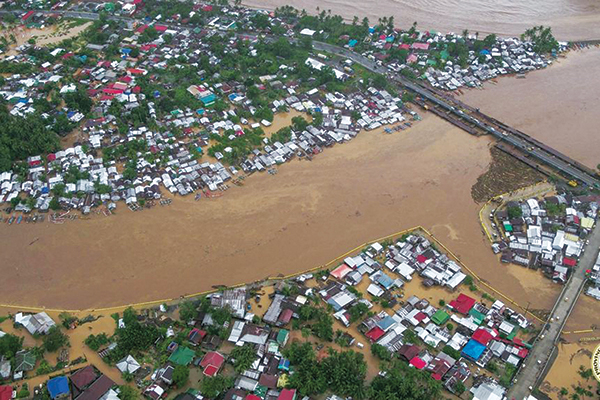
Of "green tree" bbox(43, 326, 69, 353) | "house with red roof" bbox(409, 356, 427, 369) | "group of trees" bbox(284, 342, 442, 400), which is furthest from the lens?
"green tree" bbox(43, 326, 69, 353)

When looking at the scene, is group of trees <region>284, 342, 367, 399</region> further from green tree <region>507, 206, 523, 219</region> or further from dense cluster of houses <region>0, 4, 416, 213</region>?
green tree <region>507, 206, 523, 219</region>

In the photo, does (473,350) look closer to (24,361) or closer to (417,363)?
(417,363)

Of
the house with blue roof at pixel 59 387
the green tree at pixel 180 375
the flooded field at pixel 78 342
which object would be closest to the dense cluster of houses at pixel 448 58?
the green tree at pixel 180 375

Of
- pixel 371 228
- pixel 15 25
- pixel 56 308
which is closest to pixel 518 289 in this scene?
pixel 371 228

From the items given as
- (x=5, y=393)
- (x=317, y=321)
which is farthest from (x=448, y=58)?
(x=5, y=393)

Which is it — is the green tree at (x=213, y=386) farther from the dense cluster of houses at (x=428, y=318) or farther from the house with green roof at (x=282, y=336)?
the dense cluster of houses at (x=428, y=318)

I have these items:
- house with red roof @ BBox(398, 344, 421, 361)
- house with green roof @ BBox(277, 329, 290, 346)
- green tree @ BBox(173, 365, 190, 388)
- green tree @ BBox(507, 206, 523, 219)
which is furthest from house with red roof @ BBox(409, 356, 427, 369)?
green tree @ BBox(507, 206, 523, 219)

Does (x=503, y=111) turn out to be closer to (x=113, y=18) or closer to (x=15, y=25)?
(x=113, y=18)
